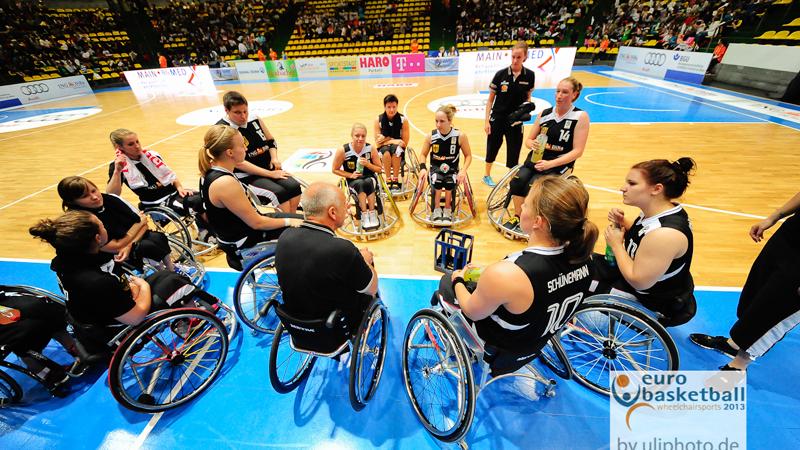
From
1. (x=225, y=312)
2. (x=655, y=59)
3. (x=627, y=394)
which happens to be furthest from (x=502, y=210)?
(x=655, y=59)

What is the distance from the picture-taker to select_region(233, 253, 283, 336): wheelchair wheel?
269cm

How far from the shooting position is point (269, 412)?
2.39 metres

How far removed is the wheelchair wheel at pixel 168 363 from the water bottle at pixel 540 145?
371 centimetres

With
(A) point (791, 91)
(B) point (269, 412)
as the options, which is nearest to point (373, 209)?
(B) point (269, 412)

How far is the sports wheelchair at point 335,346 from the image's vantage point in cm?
192

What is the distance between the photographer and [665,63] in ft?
43.3

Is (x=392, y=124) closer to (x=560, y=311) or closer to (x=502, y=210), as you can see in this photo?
(x=502, y=210)

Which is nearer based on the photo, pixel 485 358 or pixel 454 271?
pixel 485 358

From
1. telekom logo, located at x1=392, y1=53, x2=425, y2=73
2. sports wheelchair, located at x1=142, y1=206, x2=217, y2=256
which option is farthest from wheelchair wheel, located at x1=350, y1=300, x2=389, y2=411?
telekom logo, located at x1=392, y1=53, x2=425, y2=73

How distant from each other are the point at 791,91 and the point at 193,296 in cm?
1556

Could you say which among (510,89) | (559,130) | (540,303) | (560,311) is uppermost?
(510,89)

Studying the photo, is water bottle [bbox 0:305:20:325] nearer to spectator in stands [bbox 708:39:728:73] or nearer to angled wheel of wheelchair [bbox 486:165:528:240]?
angled wheel of wheelchair [bbox 486:165:528:240]

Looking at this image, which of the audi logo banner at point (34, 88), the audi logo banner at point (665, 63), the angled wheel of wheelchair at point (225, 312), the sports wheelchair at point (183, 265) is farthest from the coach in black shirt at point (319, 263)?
the audi logo banner at point (34, 88)

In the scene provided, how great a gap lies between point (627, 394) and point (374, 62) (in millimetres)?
20457
